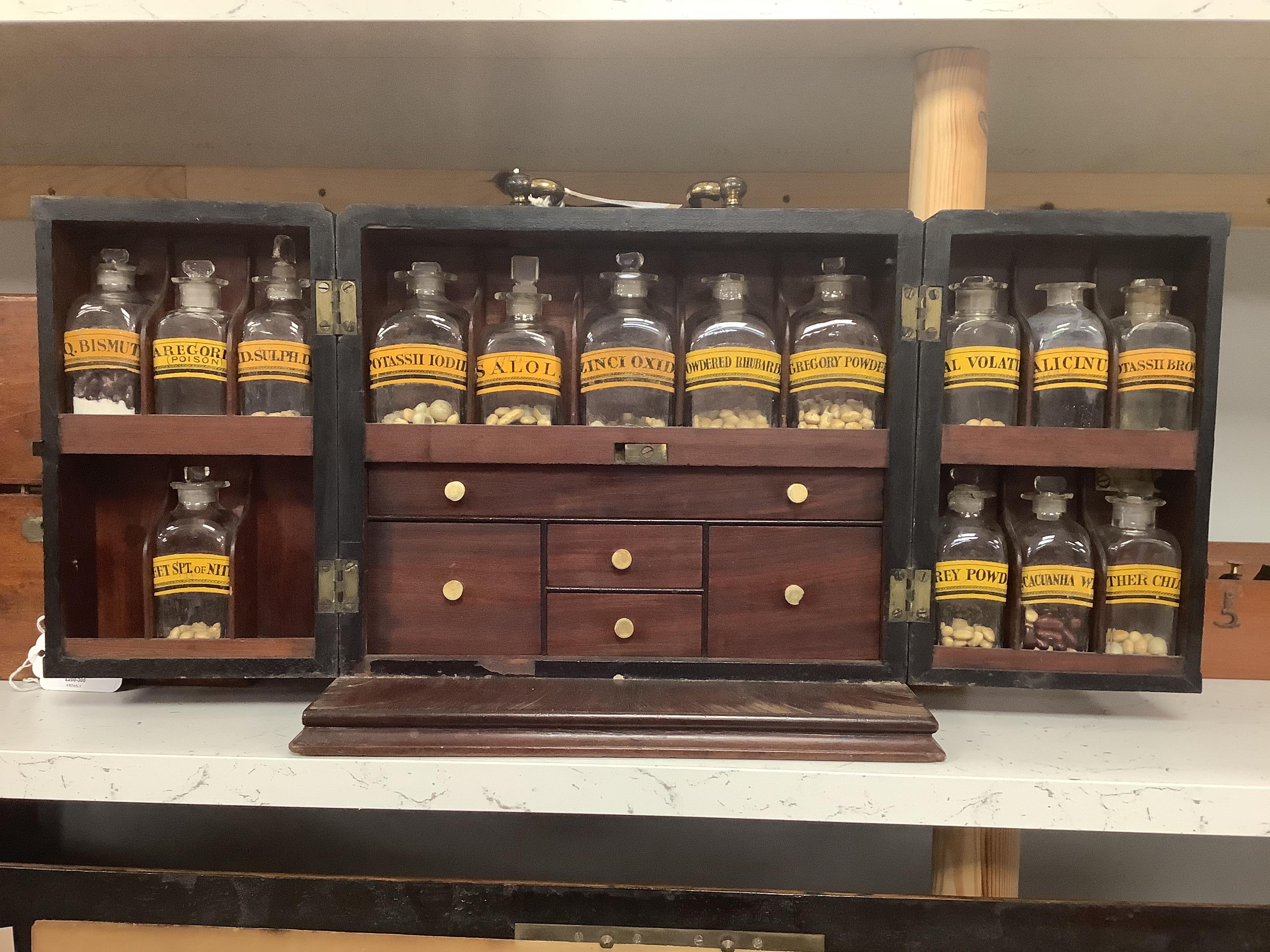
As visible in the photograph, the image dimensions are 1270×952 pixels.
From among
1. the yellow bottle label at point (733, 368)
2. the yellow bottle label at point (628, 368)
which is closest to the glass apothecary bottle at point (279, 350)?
the yellow bottle label at point (628, 368)

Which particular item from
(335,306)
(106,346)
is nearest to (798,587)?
(335,306)

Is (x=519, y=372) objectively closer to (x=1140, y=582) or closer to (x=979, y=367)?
(x=979, y=367)

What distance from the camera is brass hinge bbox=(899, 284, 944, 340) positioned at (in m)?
0.87

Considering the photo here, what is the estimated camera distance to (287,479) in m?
1.03

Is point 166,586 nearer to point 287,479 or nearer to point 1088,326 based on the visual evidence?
point 287,479

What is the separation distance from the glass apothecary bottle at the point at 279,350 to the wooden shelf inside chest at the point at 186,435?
20mm

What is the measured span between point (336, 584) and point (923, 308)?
740 mm

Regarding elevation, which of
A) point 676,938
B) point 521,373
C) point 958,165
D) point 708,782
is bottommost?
point 676,938

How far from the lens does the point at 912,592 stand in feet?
2.95

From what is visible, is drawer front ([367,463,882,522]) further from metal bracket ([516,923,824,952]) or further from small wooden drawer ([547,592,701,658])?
metal bracket ([516,923,824,952])

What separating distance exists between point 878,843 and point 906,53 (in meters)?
1.26

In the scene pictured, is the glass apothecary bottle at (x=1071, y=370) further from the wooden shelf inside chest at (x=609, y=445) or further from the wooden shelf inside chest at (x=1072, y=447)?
the wooden shelf inside chest at (x=609, y=445)

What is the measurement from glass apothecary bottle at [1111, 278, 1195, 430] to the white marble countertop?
0.38m

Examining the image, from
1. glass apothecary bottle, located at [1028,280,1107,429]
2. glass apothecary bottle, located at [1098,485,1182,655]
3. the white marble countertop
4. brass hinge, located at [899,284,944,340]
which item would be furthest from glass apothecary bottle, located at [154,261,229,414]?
glass apothecary bottle, located at [1098,485,1182,655]
